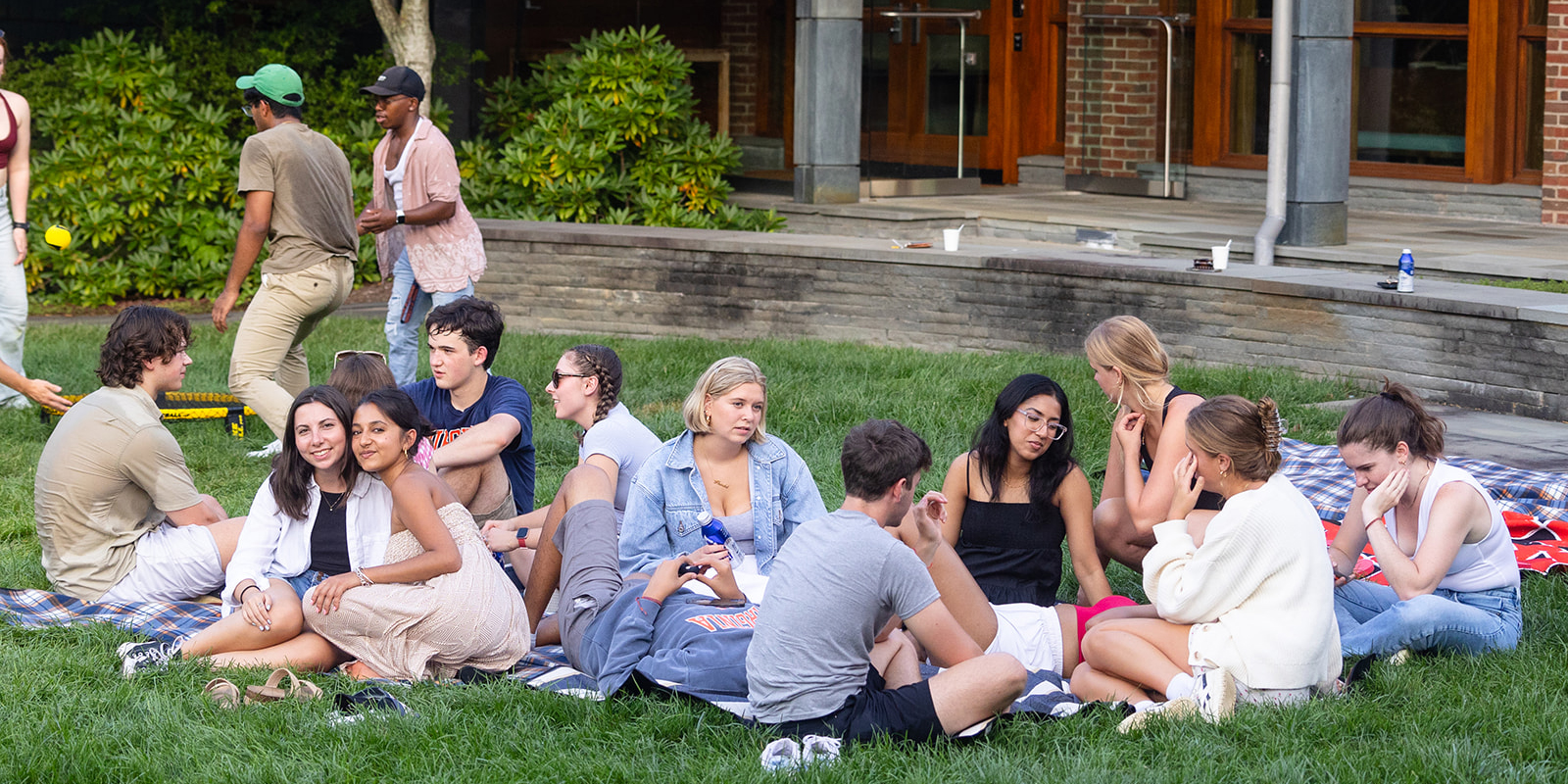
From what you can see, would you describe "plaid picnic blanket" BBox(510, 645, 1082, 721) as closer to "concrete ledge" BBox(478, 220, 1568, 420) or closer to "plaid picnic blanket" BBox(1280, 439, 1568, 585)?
"plaid picnic blanket" BBox(1280, 439, 1568, 585)

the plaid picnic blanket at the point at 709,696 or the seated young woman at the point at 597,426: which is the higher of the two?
the seated young woman at the point at 597,426

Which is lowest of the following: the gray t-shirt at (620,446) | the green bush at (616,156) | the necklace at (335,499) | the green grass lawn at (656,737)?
the green grass lawn at (656,737)

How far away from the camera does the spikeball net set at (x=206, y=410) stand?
25.9ft

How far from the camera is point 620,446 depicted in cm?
530

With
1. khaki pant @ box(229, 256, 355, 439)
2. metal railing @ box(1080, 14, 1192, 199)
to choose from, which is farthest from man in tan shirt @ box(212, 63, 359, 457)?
metal railing @ box(1080, 14, 1192, 199)

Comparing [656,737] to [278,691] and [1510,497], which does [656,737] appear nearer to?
[278,691]

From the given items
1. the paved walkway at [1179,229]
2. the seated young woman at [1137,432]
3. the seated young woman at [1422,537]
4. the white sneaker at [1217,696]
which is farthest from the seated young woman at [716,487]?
Result: the paved walkway at [1179,229]

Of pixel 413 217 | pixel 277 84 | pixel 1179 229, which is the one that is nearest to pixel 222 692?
pixel 277 84

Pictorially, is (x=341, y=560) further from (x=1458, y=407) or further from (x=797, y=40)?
(x=797, y=40)

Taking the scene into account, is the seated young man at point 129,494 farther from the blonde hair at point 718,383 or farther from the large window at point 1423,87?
the large window at point 1423,87

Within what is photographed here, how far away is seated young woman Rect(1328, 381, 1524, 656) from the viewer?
443 cm

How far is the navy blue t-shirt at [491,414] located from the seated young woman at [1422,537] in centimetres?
274

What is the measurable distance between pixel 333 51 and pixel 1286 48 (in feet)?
25.3

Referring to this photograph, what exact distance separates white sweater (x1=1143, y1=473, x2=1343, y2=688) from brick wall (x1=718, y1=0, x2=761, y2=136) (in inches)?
450
